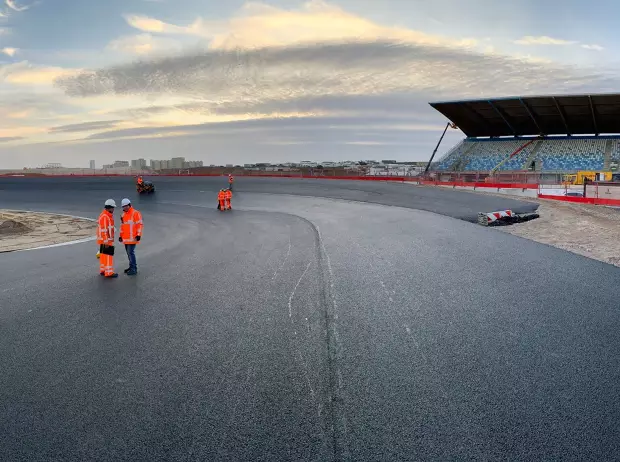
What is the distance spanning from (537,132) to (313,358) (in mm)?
57428

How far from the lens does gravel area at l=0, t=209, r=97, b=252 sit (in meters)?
16.2

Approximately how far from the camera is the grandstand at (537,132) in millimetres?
47719

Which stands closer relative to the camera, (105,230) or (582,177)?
(105,230)

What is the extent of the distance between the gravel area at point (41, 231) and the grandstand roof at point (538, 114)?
1686 inches

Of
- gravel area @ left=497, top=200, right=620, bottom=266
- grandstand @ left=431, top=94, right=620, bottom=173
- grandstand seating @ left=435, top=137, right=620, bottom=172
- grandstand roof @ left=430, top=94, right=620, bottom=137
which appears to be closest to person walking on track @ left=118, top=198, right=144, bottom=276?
gravel area @ left=497, top=200, right=620, bottom=266

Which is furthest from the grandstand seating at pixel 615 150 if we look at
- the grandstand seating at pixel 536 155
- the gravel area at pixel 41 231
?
the gravel area at pixel 41 231

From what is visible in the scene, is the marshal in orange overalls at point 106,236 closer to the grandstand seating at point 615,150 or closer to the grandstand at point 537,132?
the grandstand at point 537,132

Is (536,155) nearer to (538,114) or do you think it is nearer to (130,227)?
(538,114)

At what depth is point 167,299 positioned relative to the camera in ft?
27.6

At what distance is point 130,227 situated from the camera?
34.8ft

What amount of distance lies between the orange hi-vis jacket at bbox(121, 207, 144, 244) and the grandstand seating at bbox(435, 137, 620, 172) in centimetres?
4533

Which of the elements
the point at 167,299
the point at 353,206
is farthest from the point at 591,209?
the point at 167,299

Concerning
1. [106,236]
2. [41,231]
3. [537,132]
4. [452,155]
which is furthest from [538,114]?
[106,236]

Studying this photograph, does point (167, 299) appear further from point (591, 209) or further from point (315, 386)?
point (591, 209)
